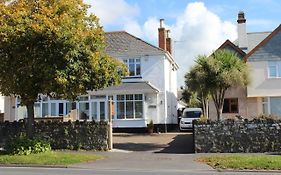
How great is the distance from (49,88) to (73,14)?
3546mm

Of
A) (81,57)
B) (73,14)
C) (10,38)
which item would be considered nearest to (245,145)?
(81,57)

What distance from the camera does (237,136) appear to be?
2075cm

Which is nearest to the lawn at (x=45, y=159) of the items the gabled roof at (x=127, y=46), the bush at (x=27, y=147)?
the bush at (x=27, y=147)

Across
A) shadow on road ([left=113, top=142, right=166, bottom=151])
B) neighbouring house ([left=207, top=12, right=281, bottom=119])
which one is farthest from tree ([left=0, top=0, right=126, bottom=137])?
neighbouring house ([left=207, top=12, right=281, bottom=119])

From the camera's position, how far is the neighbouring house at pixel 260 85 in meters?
31.9

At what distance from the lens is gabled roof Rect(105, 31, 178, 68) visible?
3681 cm

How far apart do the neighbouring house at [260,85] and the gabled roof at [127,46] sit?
652cm

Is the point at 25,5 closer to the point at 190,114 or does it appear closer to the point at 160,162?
the point at 160,162

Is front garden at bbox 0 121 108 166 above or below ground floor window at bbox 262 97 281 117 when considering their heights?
below

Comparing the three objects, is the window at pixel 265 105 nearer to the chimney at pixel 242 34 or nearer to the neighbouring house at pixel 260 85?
the neighbouring house at pixel 260 85

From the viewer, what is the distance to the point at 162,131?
3625cm

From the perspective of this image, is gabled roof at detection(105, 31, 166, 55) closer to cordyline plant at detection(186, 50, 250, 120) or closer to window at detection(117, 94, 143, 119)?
window at detection(117, 94, 143, 119)

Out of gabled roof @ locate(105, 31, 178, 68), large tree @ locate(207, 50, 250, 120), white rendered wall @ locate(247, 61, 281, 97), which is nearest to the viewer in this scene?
large tree @ locate(207, 50, 250, 120)

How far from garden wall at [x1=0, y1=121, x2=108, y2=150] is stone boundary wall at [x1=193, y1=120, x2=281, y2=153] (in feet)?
16.3
